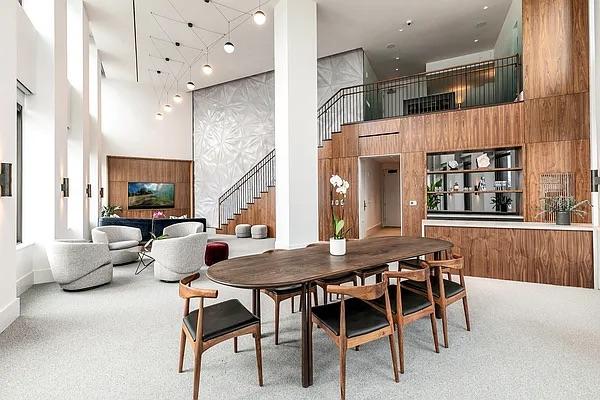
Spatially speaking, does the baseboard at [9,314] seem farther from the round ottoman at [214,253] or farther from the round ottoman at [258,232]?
the round ottoman at [258,232]

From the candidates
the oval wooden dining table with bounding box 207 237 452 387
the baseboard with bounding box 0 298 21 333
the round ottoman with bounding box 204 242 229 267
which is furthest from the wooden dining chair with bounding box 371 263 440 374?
the round ottoman with bounding box 204 242 229 267

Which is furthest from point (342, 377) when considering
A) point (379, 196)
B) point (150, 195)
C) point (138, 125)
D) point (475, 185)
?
point (138, 125)

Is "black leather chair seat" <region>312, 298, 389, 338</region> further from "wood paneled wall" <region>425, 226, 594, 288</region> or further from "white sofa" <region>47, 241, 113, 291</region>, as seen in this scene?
"white sofa" <region>47, 241, 113, 291</region>

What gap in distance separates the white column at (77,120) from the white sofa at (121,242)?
84 centimetres

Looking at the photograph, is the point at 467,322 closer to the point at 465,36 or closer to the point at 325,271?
the point at 325,271

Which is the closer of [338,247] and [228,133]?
[338,247]

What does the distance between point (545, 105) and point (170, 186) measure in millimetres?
12478

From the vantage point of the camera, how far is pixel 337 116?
33.7 ft

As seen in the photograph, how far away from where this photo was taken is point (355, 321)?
8.02ft

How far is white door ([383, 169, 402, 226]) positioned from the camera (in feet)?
40.0

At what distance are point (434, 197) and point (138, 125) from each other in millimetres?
11106

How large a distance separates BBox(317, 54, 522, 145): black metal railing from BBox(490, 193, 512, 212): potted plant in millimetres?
2755

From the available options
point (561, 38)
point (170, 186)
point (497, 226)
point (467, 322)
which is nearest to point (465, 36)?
point (561, 38)

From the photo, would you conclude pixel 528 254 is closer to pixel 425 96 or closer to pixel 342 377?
pixel 342 377
